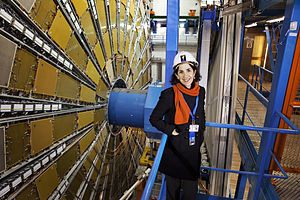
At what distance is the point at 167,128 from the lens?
1.79 meters

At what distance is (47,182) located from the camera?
78.8 inches

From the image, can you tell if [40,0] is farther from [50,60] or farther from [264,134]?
[264,134]

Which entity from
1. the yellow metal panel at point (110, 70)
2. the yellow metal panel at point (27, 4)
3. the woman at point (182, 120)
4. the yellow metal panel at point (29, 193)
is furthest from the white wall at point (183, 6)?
the yellow metal panel at point (29, 193)

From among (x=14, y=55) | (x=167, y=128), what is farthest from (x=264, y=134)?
(x=14, y=55)

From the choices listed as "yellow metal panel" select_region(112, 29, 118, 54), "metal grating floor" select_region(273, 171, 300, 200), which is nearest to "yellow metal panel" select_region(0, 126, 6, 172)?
"yellow metal panel" select_region(112, 29, 118, 54)

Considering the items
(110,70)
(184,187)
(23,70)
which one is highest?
(110,70)

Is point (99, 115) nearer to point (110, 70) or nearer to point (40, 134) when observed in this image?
point (110, 70)

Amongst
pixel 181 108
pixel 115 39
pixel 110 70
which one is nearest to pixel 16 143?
pixel 181 108

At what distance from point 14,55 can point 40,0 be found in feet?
1.89

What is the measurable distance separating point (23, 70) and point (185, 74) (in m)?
1.40

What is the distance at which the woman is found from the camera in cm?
182

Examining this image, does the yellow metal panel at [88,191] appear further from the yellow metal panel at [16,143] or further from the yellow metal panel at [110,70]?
the yellow metal panel at [110,70]

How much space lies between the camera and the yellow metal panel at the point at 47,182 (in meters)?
1.91

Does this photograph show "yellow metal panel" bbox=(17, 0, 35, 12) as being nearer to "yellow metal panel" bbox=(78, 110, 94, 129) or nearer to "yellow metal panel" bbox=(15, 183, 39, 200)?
"yellow metal panel" bbox=(78, 110, 94, 129)
